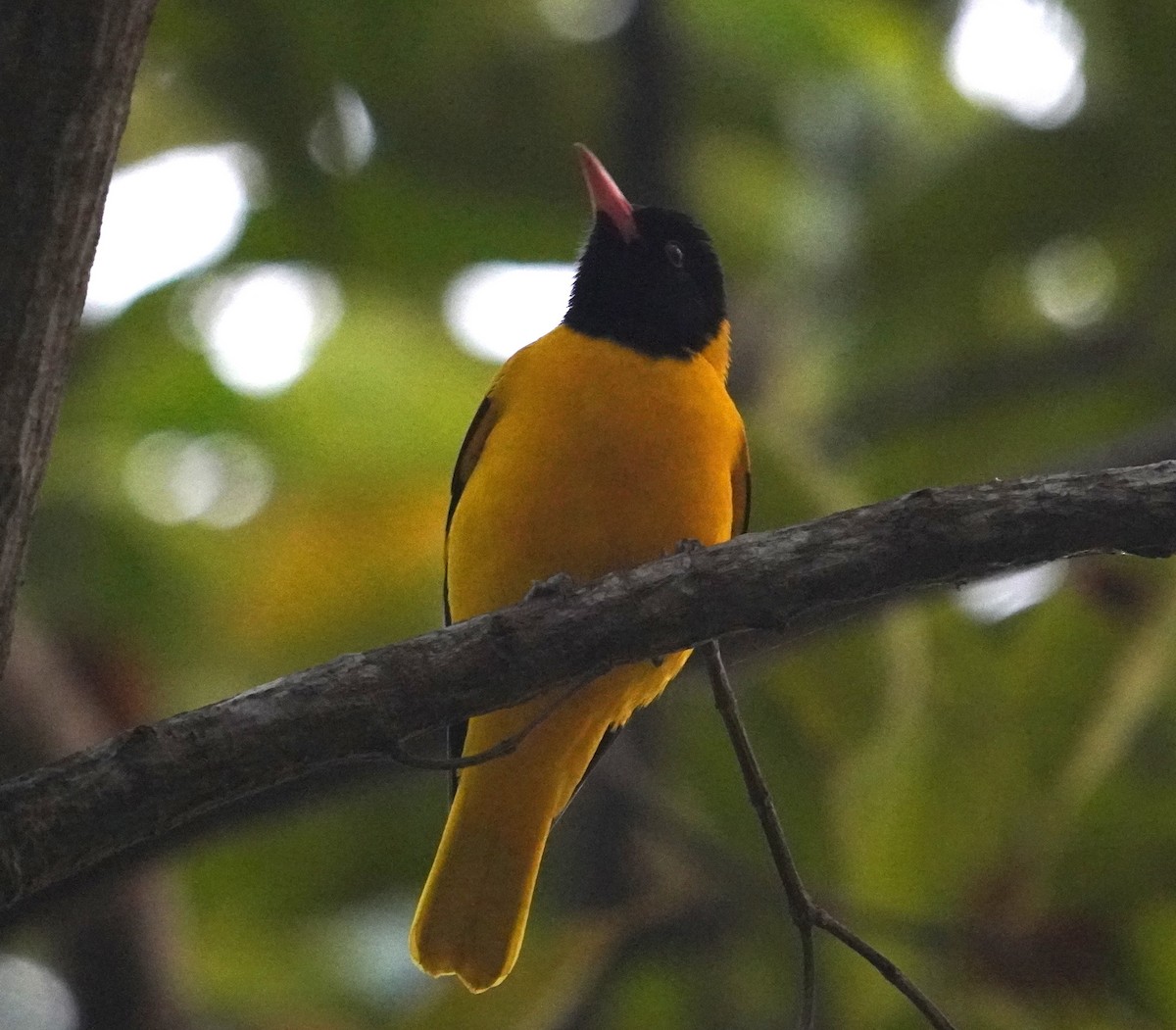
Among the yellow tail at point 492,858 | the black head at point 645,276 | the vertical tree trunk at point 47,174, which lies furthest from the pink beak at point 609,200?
the vertical tree trunk at point 47,174

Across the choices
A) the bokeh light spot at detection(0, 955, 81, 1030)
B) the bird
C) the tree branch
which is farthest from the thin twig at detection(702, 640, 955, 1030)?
the bokeh light spot at detection(0, 955, 81, 1030)

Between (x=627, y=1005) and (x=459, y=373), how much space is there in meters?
1.88

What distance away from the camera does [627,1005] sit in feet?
16.8

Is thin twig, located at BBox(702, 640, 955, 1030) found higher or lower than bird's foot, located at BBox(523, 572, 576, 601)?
lower

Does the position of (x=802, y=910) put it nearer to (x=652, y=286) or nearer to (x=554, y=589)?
(x=554, y=589)

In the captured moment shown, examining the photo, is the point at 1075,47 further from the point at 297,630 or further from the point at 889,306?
the point at 297,630

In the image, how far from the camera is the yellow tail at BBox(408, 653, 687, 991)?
3.61 m

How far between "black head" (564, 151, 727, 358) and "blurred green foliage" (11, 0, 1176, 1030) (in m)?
0.33

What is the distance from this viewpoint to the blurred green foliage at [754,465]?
4.27 metres

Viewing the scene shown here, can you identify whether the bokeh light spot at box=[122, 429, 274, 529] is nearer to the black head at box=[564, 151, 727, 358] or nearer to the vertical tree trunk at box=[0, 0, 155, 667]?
the black head at box=[564, 151, 727, 358]

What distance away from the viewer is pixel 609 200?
4.27 metres

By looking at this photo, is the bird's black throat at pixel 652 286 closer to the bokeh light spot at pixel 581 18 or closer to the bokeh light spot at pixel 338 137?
the bokeh light spot at pixel 338 137

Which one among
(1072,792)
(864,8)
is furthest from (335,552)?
(864,8)

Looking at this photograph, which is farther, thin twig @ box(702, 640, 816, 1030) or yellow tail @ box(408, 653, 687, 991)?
yellow tail @ box(408, 653, 687, 991)
